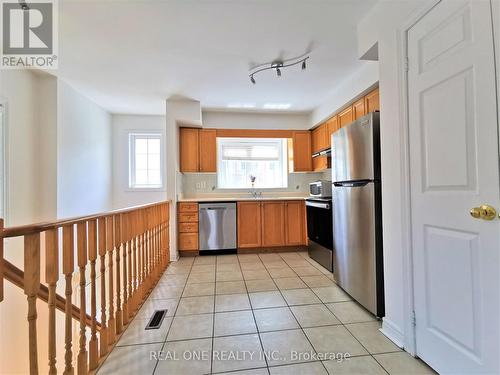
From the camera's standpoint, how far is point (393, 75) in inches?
67.7

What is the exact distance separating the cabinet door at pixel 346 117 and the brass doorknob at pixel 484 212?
233 cm

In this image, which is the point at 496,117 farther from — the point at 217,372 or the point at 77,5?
the point at 77,5

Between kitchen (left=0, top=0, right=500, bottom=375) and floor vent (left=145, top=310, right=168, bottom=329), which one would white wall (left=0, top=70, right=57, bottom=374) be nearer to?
kitchen (left=0, top=0, right=500, bottom=375)

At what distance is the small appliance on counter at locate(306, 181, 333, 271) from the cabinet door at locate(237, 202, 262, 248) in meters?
0.86

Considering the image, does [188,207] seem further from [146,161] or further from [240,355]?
[240,355]

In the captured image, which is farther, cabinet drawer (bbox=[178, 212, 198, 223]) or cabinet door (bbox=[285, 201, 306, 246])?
cabinet door (bbox=[285, 201, 306, 246])

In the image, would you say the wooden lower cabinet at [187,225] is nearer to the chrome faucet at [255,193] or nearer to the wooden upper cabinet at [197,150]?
the wooden upper cabinet at [197,150]

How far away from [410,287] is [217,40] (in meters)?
2.57

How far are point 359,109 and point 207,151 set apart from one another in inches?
99.0

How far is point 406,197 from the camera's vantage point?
1.62 m

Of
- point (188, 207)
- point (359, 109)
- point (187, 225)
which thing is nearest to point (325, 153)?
point (359, 109)

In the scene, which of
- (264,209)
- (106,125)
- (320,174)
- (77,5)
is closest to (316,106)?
(320,174)

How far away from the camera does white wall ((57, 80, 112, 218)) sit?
10.4ft

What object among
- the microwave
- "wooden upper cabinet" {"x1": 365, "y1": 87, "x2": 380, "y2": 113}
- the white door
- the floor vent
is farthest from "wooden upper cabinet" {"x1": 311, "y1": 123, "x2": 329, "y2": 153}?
the floor vent
